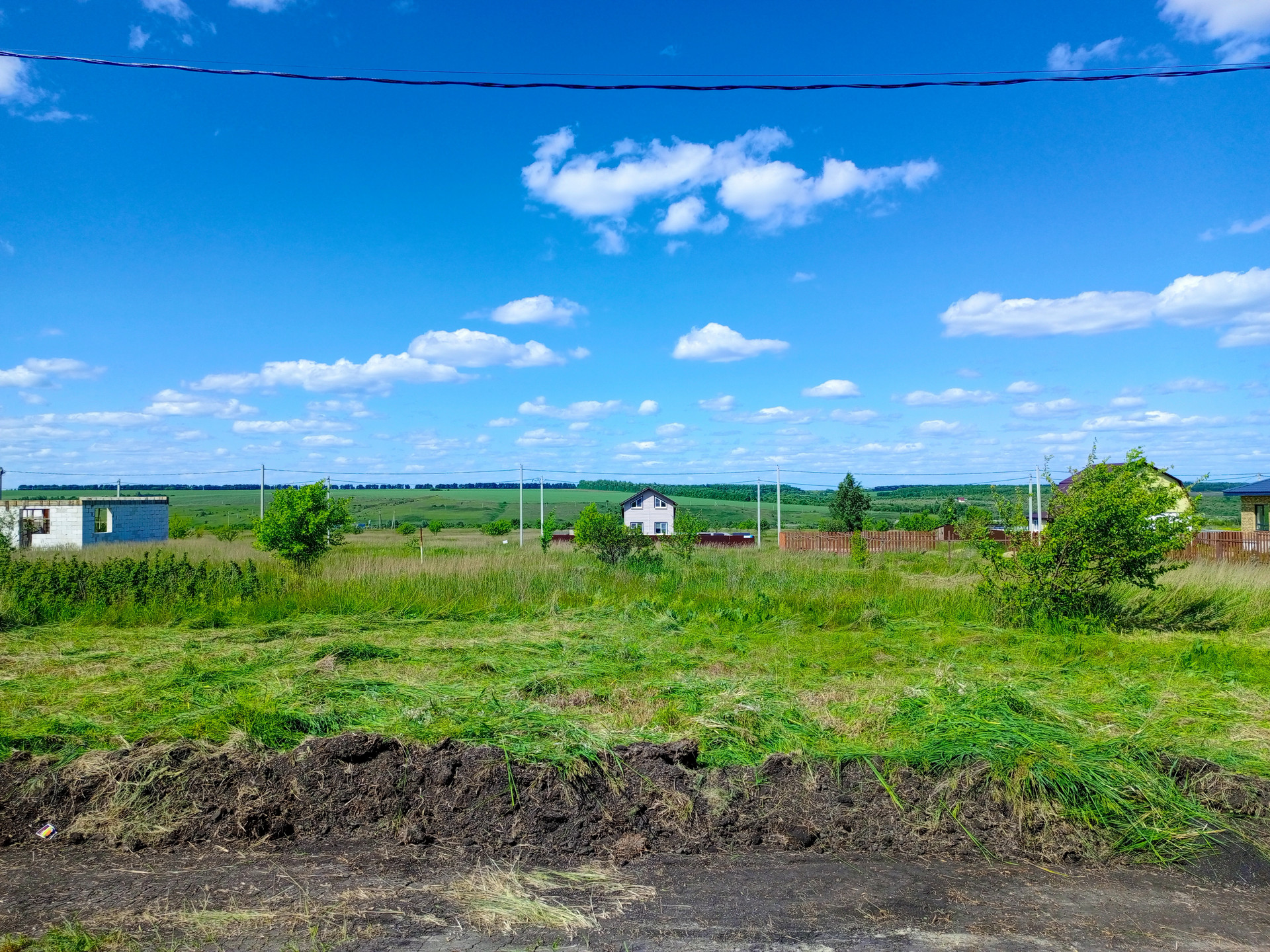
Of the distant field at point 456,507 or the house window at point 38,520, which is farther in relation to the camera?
the distant field at point 456,507

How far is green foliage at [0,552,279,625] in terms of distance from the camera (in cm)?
1190

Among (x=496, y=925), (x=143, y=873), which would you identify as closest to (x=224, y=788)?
(x=143, y=873)

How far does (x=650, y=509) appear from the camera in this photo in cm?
7069

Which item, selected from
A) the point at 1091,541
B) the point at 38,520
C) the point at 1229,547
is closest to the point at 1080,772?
Result: the point at 1091,541

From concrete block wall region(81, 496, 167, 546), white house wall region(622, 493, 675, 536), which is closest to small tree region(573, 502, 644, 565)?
concrete block wall region(81, 496, 167, 546)

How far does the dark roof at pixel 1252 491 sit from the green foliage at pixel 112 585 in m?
37.9

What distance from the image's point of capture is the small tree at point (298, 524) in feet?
58.6

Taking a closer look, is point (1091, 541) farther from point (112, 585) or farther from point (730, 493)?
point (730, 493)

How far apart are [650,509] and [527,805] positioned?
66.3m

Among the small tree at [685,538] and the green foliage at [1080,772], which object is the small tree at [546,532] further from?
the green foliage at [1080,772]

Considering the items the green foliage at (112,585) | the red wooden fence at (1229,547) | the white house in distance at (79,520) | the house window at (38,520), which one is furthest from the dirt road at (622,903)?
the house window at (38,520)

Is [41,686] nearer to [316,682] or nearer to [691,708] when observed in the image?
[316,682]

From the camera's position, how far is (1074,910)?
364 centimetres

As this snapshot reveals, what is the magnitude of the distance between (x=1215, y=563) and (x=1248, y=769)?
59.1ft
